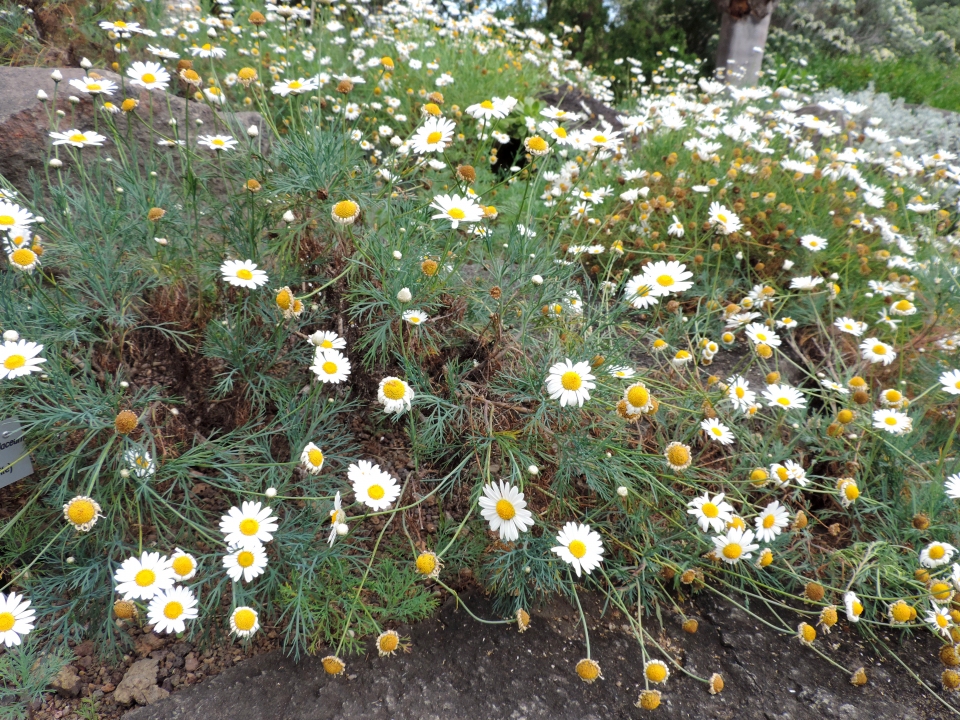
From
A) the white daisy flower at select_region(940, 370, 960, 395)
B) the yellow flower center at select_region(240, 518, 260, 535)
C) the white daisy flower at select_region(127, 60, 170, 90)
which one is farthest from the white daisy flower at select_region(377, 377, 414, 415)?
the white daisy flower at select_region(940, 370, 960, 395)

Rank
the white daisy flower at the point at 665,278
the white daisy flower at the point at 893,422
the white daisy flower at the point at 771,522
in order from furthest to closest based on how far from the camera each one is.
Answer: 1. the white daisy flower at the point at 893,422
2. the white daisy flower at the point at 665,278
3. the white daisy flower at the point at 771,522

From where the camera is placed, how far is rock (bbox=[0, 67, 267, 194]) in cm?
256

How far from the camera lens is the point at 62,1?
4.21 m

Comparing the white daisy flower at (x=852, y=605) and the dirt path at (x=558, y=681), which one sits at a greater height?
the white daisy flower at (x=852, y=605)

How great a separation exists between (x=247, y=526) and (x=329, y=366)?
1.47ft

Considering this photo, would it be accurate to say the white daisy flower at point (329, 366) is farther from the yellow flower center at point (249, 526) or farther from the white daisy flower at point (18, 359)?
the white daisy flower at point (18, 359)

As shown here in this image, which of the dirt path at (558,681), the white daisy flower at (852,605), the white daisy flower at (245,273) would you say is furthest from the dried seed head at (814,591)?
the white daisy flower at (245,273)

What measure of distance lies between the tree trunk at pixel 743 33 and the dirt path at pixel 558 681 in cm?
775

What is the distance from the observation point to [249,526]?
5.11 ft

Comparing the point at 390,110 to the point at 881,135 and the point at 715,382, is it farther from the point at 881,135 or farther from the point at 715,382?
the point at 881,135

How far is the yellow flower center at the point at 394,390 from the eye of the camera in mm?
1587

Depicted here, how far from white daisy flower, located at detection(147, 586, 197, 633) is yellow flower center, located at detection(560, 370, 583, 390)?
1.04 metres

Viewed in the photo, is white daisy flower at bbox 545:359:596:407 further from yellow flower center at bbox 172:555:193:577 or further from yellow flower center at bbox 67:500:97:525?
yellow flower center at bbox 67:500:97:525

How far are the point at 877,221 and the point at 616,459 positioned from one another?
2.49 meters
